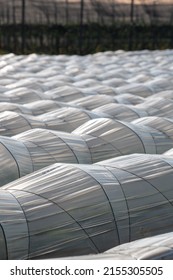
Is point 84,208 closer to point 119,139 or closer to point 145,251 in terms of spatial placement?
point 145,251

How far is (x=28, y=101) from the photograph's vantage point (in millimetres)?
40531

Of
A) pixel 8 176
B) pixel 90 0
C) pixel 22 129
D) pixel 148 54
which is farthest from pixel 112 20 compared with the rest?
pixel 8 176

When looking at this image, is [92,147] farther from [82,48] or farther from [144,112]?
[82,48]

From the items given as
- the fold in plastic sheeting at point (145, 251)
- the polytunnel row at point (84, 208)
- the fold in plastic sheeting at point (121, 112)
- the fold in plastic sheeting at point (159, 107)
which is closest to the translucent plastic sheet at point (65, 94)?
the fold in plastic sheeting at point (159, 107)

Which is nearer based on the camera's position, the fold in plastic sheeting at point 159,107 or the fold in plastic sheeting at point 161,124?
the fold in plastic sheeting at point 161,124

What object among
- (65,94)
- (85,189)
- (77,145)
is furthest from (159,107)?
(85,189)

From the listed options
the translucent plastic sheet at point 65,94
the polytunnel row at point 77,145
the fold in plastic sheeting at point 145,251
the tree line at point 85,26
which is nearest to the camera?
the fold in plastic sheeting at point 145,251

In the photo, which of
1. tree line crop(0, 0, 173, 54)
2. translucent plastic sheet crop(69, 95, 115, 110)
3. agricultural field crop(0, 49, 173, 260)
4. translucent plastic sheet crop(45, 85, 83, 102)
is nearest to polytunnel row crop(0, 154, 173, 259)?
agricultural field crop(0, 49, 173, 260)

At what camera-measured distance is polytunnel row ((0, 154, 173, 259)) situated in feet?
56.3

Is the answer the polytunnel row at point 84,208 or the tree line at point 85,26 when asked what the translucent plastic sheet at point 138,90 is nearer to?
the polytunnel row at point 84,208

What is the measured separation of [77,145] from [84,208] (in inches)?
312

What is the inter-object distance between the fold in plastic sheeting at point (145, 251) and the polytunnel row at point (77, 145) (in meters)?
9.05

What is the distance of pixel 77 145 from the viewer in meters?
25.9

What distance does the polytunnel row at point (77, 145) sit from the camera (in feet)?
77.3
